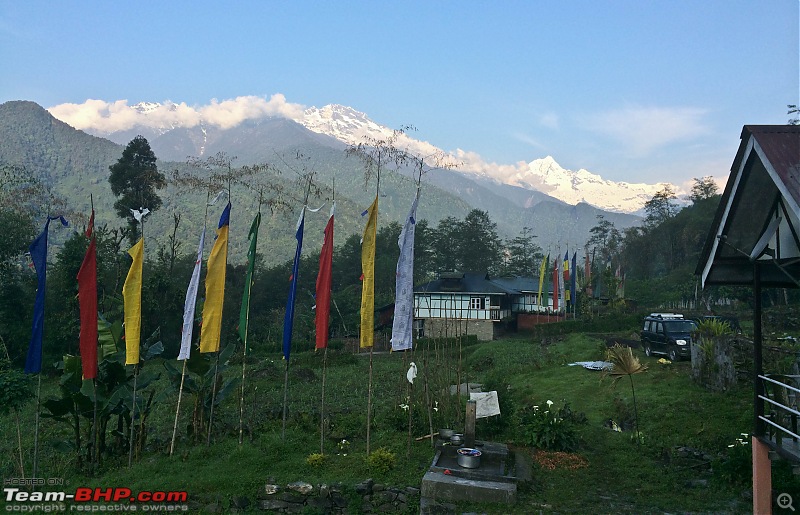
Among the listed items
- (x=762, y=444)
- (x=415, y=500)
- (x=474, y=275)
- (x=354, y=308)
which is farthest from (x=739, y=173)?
(x=474, y=275)

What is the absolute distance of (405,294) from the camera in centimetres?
1245

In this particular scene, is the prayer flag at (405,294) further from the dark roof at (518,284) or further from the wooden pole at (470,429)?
the dark roof at (518,284)

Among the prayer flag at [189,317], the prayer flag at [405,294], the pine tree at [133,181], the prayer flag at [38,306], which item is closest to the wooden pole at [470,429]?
the prayer flag at [405,294]

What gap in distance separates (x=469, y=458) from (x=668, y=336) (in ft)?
51.1

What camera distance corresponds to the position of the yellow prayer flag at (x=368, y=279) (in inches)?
477

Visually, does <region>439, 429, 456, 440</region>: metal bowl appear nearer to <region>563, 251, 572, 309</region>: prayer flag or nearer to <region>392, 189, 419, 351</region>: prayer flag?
<region>392, 189, 419, 351</region>: prayer flag

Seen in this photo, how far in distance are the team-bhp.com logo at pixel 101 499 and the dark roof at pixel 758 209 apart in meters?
10.3

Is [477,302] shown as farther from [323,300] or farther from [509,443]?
[323,300]

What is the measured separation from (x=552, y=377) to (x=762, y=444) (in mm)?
15083

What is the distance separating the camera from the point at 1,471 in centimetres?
1203

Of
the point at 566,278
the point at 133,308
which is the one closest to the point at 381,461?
the point at 133,308

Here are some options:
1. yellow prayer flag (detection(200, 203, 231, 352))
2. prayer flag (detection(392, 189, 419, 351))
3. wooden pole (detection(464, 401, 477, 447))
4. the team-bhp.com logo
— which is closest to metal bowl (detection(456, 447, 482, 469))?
wooden pole (detection(464, 401, 477, 447))

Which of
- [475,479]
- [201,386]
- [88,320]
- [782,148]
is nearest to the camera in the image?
[782,148]

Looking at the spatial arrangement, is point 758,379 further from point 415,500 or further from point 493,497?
point 415,500
